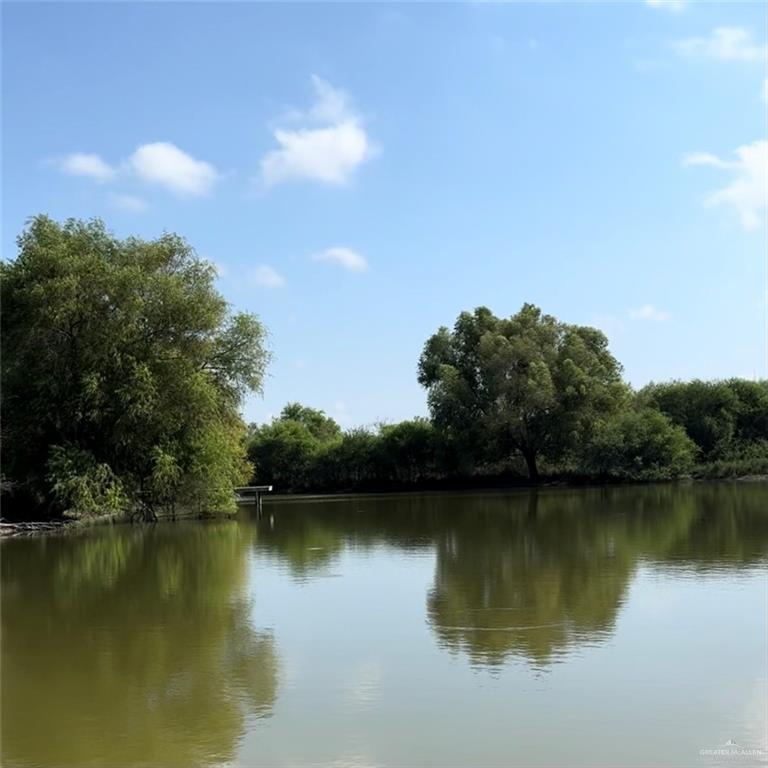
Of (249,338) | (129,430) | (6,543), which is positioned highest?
(249,338)

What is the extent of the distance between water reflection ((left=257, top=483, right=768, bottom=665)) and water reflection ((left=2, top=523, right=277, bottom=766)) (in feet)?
8.24

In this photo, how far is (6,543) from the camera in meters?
26.7

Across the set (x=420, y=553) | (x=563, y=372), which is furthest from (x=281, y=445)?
(x=420, y=553)

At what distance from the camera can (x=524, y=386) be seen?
54.4 metres

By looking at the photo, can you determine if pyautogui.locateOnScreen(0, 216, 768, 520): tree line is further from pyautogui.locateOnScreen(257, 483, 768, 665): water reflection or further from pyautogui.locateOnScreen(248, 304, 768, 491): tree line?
pyautogui.locateOnScreen(248, 304, 768, 491): tree line

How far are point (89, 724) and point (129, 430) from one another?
26.4 m

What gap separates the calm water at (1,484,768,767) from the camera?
6887mm

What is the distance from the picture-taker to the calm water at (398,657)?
6887mm

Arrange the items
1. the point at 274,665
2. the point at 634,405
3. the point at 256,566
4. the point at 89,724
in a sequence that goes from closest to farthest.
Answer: the point at 89,724
the point at 274,665
the point at 256,566
the point at 634,405

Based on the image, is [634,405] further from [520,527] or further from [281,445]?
[520,527]

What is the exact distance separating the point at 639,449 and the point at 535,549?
38.0m

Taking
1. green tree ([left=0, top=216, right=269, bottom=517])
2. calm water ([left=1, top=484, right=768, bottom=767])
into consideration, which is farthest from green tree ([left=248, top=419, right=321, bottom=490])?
calm water ([left=1, top=484, right=768, bottom=767])

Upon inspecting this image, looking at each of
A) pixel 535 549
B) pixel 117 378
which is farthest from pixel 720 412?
pixel 535 549

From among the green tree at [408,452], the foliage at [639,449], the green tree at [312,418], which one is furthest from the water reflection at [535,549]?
the green tree at [312,418]
